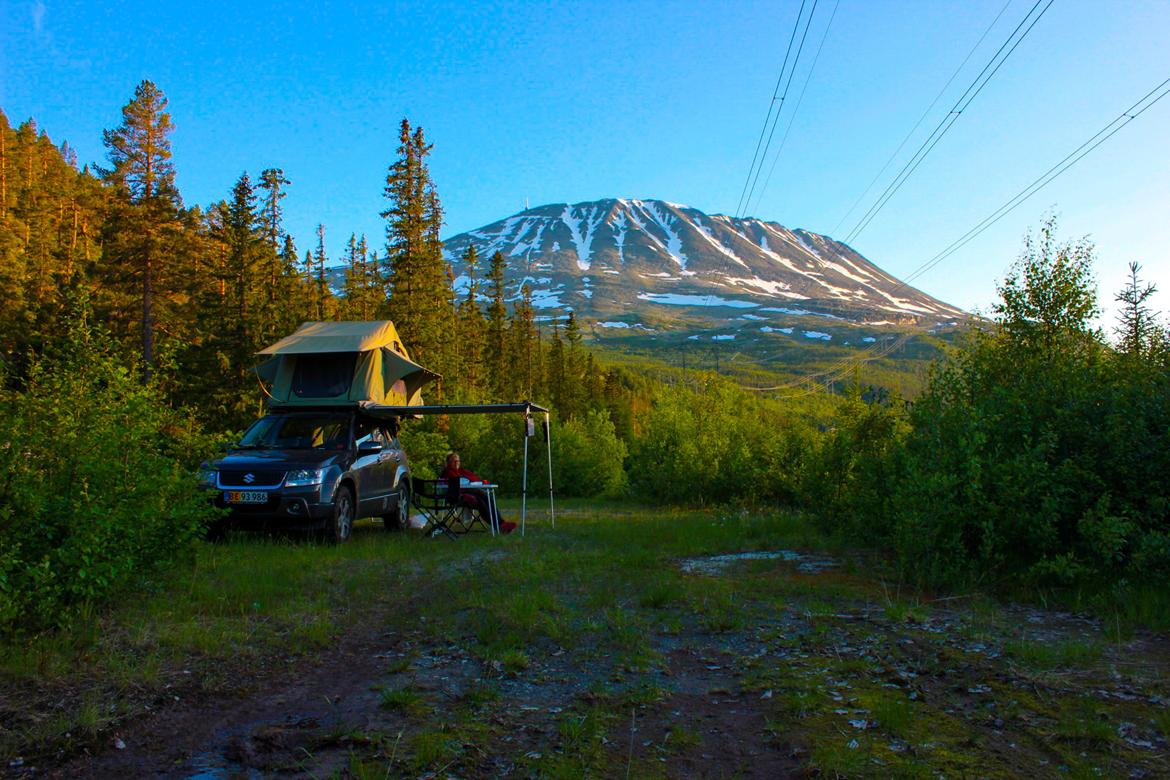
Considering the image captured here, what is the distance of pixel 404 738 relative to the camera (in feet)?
11.6

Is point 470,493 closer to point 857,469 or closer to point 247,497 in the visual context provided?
point 247,497

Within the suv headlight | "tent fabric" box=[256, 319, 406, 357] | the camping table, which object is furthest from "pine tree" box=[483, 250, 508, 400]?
the suv headlight

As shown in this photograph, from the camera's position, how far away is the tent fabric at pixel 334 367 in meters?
12.0

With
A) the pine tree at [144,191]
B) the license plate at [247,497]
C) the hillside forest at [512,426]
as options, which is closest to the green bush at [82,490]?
the hillside forest at [512,426]

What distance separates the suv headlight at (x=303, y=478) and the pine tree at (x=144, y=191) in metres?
17.7

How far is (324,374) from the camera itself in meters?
12.4

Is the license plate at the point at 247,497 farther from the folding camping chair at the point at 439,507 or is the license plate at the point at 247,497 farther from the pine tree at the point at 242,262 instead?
the pine tree at the point at 242,262

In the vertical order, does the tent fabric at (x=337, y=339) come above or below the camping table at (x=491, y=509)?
above

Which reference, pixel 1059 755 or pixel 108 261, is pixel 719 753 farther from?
pixel 108 261

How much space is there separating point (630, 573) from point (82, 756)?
18.5 feet

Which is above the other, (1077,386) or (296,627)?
(1077,386)

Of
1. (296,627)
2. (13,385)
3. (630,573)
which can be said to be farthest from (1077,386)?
(13,385)

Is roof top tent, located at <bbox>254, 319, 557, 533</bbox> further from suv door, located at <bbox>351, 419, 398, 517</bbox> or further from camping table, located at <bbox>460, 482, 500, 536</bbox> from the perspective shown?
camping table, located at <bbox>460, 482, 500, 536</bbox>

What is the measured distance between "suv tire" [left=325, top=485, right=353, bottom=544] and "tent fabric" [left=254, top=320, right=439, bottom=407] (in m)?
1.86
